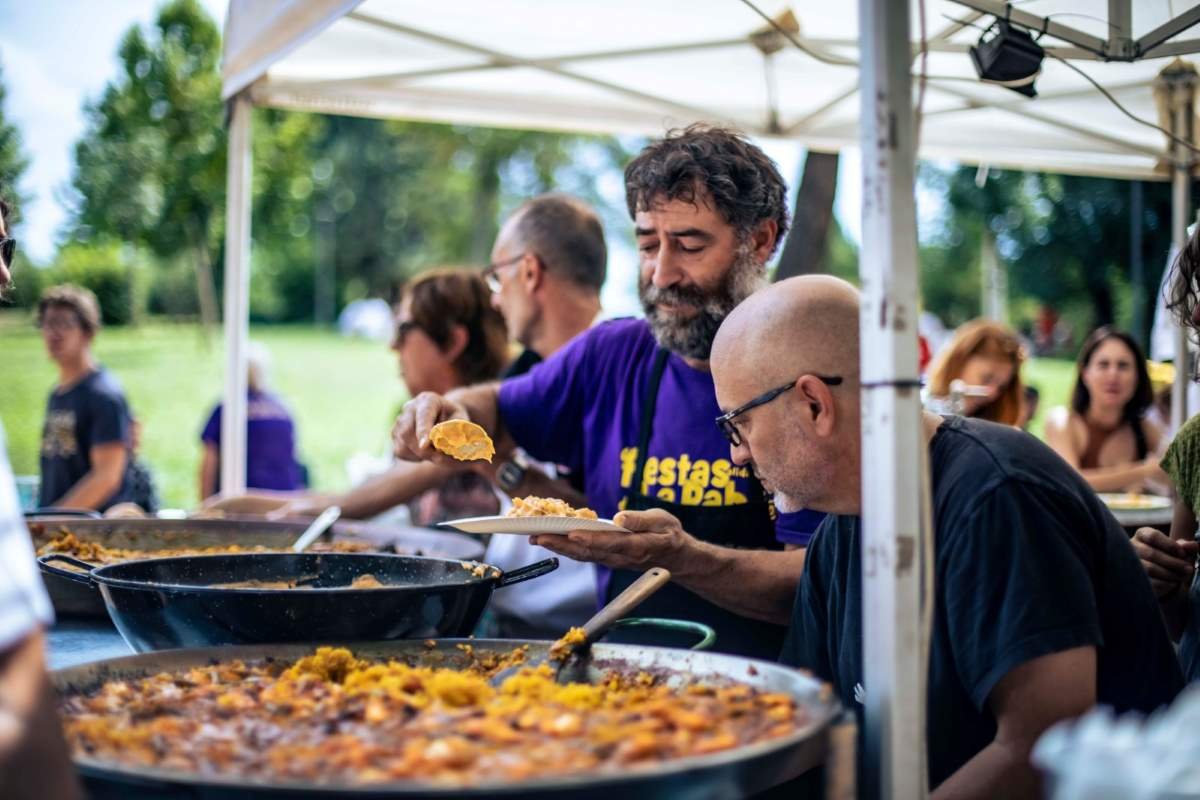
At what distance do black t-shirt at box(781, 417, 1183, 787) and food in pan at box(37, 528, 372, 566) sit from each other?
1.52 metres

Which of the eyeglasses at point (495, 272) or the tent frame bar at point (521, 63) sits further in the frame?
the tent frame bar at point (521, 63)

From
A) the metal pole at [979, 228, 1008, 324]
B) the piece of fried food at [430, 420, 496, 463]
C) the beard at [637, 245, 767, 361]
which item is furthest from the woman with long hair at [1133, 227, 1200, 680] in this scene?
the metal pole at [979, 228, 1008, 324]

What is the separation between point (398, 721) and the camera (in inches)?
58.7

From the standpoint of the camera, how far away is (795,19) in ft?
13.6

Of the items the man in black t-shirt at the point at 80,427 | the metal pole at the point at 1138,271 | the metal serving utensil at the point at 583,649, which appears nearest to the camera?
the metal serving utensil at the point at 583,649

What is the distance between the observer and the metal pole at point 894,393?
1.43m

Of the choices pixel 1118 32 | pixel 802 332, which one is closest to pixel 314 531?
pixel 802 332

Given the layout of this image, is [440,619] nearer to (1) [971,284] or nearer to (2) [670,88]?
(2) [670,88]

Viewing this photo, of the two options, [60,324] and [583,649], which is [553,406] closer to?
[583,649]

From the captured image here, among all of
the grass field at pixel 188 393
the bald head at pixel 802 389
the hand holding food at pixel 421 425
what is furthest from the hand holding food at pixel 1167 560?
the grass field at pixel 188 393

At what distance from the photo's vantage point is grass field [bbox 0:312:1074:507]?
14.7 m

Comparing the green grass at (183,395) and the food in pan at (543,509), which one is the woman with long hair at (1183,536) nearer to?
the food in pan at (543,509)

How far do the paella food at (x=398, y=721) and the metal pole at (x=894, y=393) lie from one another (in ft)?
0.42

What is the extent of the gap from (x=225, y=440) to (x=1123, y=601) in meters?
4.02
